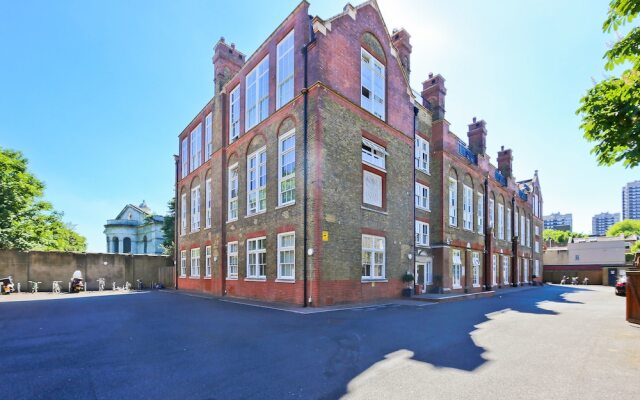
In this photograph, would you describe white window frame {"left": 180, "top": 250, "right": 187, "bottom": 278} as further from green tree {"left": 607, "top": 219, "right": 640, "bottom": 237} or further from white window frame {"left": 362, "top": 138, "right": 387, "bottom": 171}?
green tree {"left": 607, "top": 219, "right": 640, "bottom": 237}

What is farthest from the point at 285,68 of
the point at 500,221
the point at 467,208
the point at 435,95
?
the point at 500,221

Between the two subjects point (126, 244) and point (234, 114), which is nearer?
point (234, 114)

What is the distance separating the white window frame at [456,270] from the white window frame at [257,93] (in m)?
15.9

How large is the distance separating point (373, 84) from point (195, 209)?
17.2 metres

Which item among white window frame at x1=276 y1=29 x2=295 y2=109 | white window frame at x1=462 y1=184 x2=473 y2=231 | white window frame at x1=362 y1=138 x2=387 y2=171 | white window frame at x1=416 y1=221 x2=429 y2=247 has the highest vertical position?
white window frame at x1=276 y1=29 x2=295 y2=109

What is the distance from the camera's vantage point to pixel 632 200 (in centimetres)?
15388

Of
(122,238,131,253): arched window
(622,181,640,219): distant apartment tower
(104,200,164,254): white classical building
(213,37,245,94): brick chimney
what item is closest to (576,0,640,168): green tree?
(213,37,245,94): brick chimney

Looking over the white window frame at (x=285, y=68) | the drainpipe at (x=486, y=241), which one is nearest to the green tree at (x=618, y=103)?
the white window frame at (x=285, y=68)

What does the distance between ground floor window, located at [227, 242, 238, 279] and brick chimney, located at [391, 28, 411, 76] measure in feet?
52.0

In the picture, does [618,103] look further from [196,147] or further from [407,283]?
[196,147]

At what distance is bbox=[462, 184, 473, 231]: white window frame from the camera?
26250mm

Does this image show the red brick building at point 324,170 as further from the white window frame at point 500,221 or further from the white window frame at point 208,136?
the white window frame at point 500,221

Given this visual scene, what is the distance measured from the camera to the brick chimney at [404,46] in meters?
22.5

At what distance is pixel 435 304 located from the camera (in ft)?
53.3
